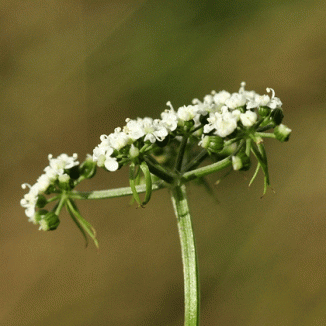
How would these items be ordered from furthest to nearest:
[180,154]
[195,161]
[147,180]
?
[195,161] < [180,154] < [147,180]

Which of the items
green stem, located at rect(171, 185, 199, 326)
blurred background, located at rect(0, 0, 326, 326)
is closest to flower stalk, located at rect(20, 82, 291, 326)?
green stem, located at rect(171, 185, 199, 326)

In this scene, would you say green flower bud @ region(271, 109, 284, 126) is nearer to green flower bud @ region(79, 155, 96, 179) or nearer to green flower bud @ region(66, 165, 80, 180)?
green flower bud @ region(79, 155, 96, 179)

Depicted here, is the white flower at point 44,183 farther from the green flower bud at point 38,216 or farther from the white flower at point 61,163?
the green flower bud at point 38,216

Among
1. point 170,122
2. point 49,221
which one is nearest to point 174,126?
point 170,122

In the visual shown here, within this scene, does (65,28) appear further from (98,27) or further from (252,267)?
(252,267)

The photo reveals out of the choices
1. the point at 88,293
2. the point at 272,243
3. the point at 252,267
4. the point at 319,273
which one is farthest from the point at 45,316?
the point at 319,273

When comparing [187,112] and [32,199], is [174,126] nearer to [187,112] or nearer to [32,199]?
[187,112]
